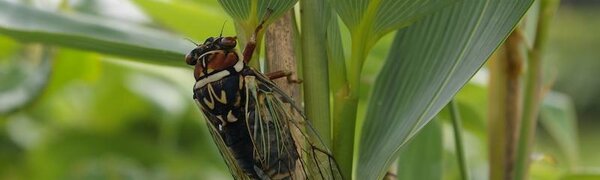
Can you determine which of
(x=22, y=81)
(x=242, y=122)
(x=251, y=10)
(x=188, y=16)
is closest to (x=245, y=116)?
(x=242, y=122)

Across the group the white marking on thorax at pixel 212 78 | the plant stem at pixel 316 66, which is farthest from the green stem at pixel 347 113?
the white marking on thorax at pixel 212 78

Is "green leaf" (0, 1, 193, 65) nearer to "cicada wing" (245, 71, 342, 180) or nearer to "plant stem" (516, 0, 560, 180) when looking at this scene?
"cicada wing" (245, 71, 342, 180)

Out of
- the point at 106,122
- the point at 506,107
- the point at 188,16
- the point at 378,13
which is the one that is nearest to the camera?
the point at 378,13

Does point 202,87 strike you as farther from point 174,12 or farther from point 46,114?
point 46,114

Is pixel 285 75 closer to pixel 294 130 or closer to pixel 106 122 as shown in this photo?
pixel 294 130

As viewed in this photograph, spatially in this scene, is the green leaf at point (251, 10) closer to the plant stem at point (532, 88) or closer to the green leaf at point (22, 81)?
the plant stem at point (532, 88)

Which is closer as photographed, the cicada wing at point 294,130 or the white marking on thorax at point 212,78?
the cicada wing at point 294,130

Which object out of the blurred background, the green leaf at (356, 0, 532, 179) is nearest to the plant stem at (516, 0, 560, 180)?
the green leaf at (356, 0, 532, 179)
